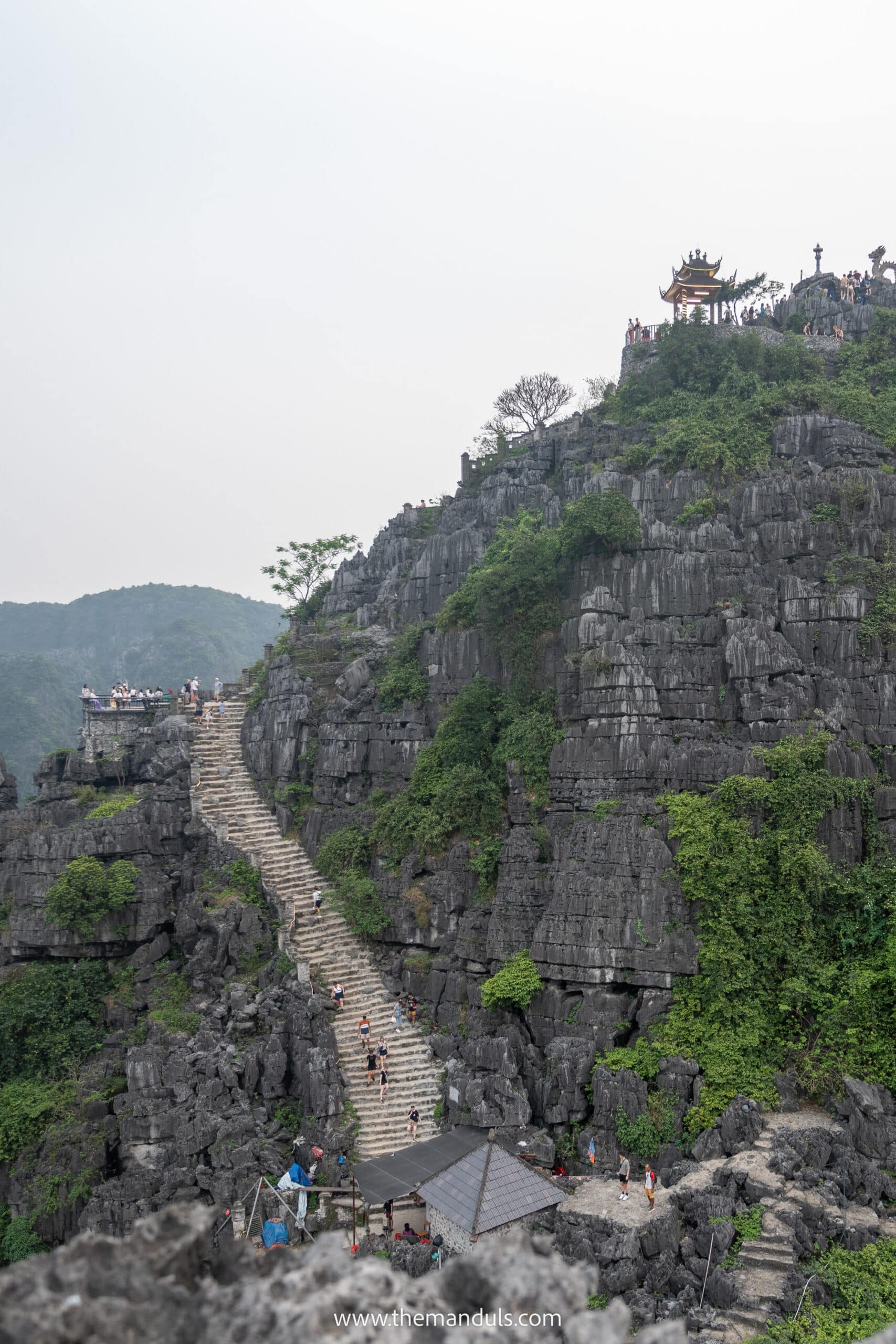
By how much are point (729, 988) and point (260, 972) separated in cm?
1465

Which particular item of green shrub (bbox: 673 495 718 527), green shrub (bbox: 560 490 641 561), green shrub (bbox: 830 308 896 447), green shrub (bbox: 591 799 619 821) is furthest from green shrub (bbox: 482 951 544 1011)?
green shrub (bbox: 830 308 896 447)

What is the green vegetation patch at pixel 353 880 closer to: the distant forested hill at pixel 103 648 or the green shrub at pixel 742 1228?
the green shrub at pixel 742 1228

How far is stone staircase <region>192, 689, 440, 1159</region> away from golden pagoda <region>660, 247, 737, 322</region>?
30143mm

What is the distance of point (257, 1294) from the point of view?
20.4 feet

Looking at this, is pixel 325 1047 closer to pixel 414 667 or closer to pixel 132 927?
pixel 132 927

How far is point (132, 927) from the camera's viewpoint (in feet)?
111

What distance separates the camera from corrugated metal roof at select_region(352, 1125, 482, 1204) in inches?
815

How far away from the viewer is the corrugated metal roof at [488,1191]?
1889 cm

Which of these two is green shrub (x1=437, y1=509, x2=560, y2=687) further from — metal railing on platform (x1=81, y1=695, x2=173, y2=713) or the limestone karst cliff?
metal railing on platform (x1=81, y1=695, x2=173, y2=713)

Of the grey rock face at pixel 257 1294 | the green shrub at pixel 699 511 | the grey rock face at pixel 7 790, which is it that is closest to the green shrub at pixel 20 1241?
the grey rock face at pixel 7 790

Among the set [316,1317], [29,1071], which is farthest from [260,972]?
[316,1317]

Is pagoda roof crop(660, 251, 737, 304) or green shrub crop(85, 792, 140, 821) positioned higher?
pagoda roof crop(660, 251, 737, 304)

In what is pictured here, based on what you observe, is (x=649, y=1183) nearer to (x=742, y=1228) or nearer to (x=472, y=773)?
(x=742, y=1228)

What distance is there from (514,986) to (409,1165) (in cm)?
554
